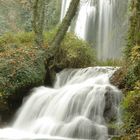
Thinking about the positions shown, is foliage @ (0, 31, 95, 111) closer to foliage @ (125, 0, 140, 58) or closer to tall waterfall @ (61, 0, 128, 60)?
foliage @ (125, 0, 140, 58)

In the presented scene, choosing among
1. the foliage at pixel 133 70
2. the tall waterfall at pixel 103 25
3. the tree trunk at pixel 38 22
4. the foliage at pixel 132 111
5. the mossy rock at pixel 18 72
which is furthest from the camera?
the tall waterfall at pixel 103 25

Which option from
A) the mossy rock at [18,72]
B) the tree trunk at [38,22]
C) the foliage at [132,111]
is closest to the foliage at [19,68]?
the mossy rock at [18,72]

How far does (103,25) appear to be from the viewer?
82.3 feet

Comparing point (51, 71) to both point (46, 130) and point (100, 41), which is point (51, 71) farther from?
point (100, 41)

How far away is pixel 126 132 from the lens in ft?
32.7

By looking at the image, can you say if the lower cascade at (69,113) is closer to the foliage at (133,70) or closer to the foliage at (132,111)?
the foliage at (133,70)

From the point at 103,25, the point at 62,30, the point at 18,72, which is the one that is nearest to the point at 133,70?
the point at 18,72

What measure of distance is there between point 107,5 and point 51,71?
9.21m

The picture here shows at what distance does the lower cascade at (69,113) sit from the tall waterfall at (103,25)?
8.86 meters

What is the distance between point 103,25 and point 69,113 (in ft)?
41.8

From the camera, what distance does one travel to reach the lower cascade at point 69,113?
1203 cm

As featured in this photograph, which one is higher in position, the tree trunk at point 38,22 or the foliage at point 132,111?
the tree trunk at point 38,22

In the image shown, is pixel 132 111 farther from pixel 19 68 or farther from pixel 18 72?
pixel 19 68

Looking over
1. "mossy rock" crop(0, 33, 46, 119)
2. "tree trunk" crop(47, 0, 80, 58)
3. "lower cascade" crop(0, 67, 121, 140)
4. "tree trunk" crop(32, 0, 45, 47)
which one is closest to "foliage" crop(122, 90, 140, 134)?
"lower cascade" crop(0, 67, 121, 140)
